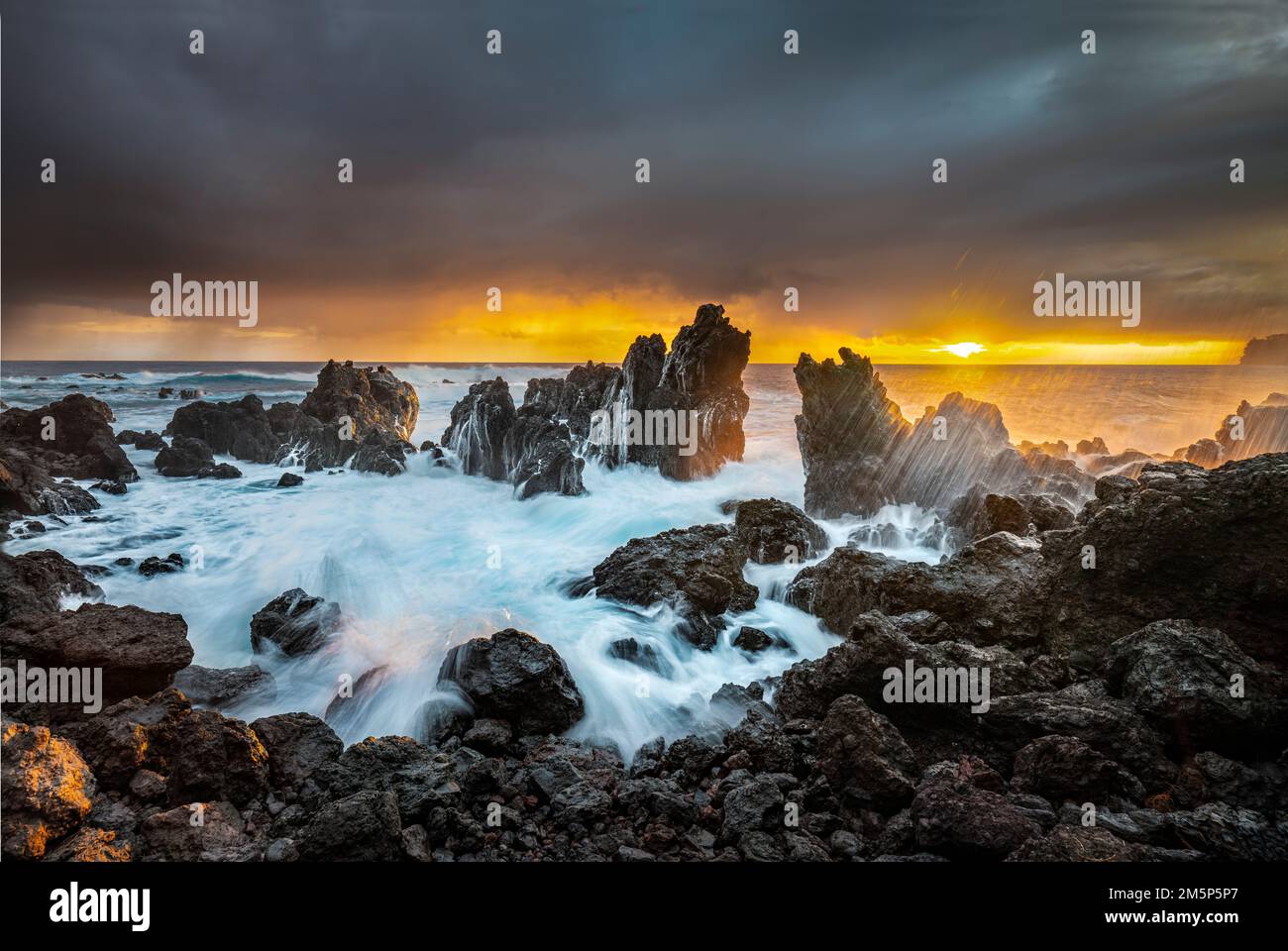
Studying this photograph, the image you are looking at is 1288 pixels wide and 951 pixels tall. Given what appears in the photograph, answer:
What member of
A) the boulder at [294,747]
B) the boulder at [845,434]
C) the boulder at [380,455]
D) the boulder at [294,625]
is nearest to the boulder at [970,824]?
the boulder at [294,747]

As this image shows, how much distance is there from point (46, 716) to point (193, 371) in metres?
135

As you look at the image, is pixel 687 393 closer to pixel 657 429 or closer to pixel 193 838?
pixel 657 429

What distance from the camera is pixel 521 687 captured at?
26.6ft

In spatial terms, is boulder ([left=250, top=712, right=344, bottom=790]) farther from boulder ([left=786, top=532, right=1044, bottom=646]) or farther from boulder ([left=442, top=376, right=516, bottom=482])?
boulder ([left=442, top=376, right=516, bottom=482])

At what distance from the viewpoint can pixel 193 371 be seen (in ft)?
361

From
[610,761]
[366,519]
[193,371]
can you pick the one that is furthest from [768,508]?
[193,371]

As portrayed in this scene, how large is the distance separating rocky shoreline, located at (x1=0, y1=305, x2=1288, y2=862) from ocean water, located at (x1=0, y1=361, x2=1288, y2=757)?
1.96 ft

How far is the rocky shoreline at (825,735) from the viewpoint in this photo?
475 cm

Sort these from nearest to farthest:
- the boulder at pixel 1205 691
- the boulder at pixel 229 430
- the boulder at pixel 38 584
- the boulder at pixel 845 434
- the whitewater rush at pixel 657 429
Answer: the boulder at pixel 1205 691
the boulder at pixel 38 584
the boulder at pixel 845 434
the whitewater rush at pixel 657 429
the boulder at pixel 229 430

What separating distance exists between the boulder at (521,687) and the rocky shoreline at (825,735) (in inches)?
1.7

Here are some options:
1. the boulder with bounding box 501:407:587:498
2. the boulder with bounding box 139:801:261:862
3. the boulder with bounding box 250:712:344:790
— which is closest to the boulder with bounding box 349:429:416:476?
the boulder with bounding box 501:407:587:498

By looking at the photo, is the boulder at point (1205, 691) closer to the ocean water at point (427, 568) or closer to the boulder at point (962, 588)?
the boulder at point (962, 588)

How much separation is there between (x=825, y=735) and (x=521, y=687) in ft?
14.0
